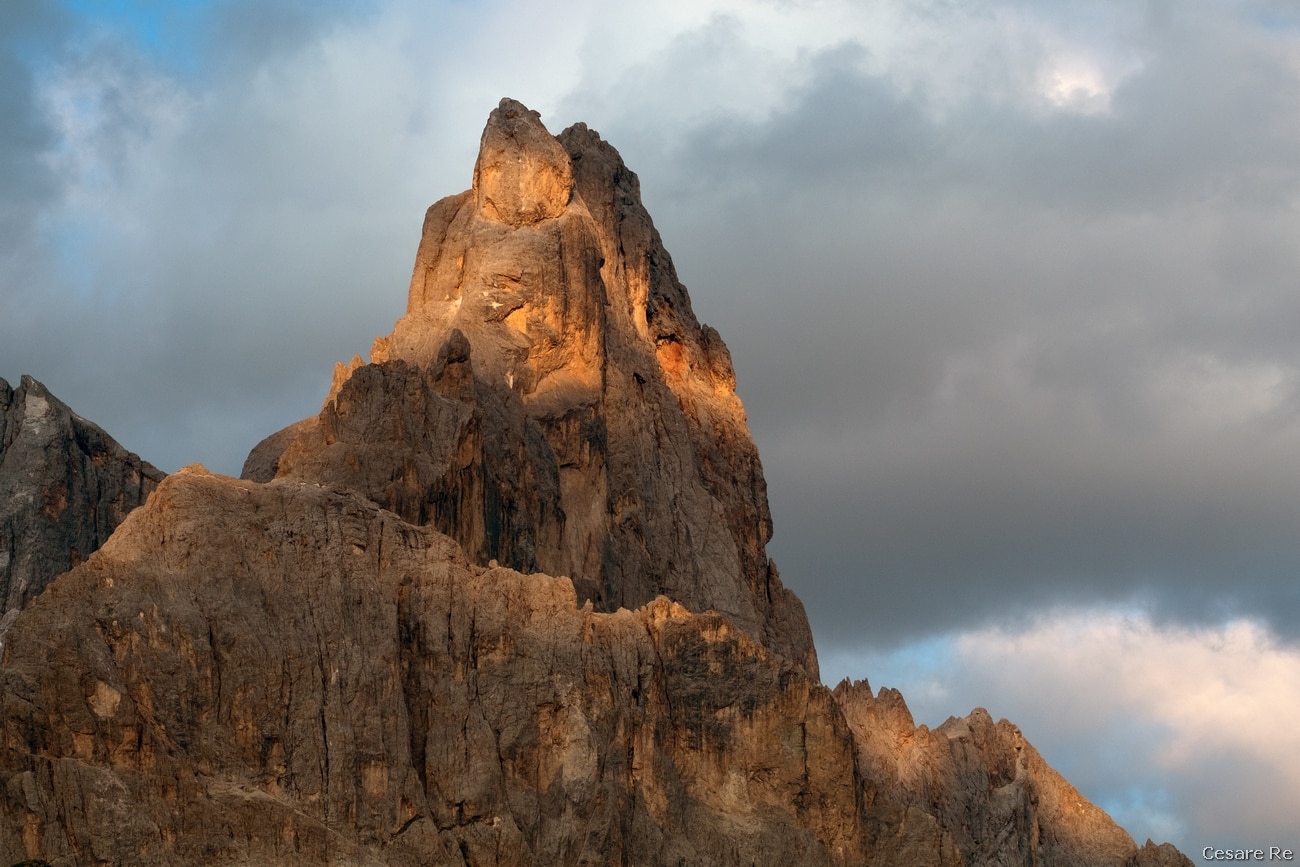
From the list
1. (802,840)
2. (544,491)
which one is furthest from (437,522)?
(802,840)

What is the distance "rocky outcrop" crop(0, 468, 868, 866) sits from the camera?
123 m

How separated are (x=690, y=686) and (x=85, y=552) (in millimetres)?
32760

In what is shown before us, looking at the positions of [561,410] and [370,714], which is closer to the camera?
[370,714]

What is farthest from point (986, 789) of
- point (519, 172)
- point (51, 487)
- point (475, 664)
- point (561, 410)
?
point (51, 487)

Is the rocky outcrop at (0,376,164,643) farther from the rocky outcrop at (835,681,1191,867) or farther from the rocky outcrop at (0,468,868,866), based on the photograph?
the rocky outcrop at (835,681,1191,867)

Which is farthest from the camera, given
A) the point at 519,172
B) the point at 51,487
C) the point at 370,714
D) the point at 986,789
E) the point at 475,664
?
the point at 519,172

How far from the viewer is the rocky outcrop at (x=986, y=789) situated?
532ft

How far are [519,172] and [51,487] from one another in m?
29.9

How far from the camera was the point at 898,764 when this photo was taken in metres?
163

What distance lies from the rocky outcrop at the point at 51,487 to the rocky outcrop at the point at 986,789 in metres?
34.0

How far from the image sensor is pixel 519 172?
177 meters

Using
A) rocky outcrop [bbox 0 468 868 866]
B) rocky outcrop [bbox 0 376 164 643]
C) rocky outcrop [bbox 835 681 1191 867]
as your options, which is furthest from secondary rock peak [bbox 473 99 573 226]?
rocky outcrop [bbox 0 468 868 866]

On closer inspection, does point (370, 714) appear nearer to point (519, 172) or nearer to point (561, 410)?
point (561, 410)

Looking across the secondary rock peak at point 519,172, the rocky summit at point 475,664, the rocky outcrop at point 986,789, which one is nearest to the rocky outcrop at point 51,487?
the rocky summit at point 475,664
